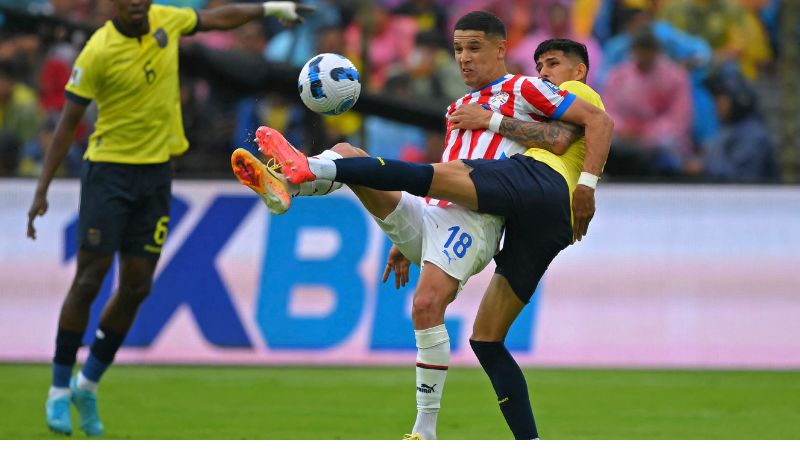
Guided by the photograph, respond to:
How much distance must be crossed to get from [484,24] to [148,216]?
2.60 m

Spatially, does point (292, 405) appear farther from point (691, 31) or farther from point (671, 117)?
point (691, 31)

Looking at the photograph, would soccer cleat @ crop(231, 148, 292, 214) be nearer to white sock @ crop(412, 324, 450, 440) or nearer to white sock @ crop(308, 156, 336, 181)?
white sock @ crop(308, 156, 336, 181)

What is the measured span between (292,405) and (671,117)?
18.5 ft

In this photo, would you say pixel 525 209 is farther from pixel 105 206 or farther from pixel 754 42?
pixel 754 42

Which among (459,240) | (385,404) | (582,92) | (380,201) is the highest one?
(582,92)

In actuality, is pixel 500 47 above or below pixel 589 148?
above

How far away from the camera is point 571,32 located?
44.0 feet

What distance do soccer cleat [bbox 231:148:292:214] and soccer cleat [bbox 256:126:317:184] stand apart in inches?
2.5

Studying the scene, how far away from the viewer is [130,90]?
790 centimetres

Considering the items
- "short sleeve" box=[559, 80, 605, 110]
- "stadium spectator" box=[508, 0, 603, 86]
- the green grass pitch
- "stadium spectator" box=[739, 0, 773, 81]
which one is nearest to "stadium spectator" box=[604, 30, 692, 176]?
"stadium spectator" box=[508, 0, 603, 86]

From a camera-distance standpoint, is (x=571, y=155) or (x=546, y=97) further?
(x=571, y=155)

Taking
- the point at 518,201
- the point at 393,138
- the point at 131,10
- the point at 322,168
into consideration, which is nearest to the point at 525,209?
the point at 518,201

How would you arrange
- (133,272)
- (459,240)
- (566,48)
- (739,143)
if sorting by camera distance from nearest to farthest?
(459,240)
(566,48)
(133,272)
(739,143)
